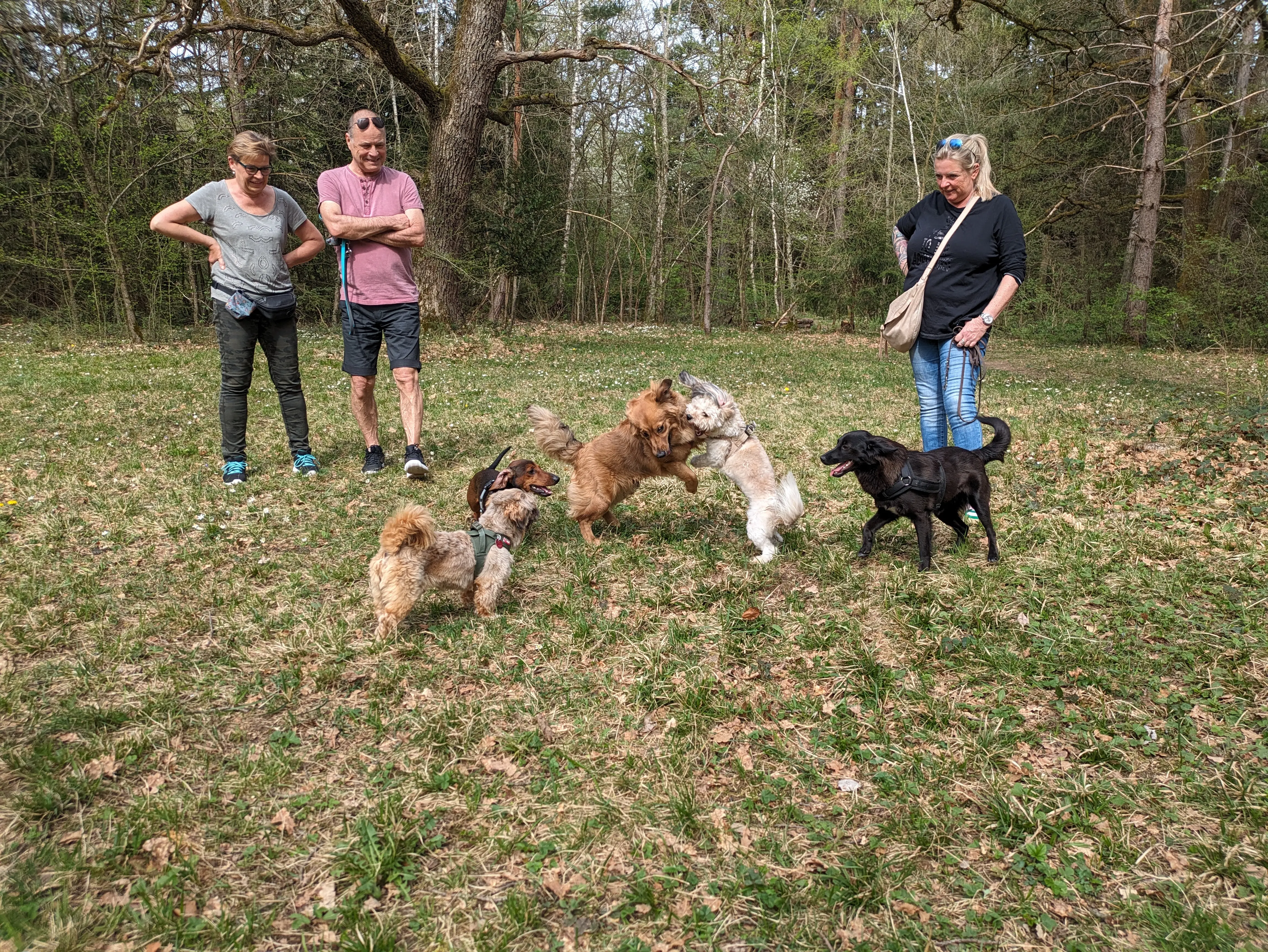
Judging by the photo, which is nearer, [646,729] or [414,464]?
[646,729]

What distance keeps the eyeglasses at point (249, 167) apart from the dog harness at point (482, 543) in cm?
462

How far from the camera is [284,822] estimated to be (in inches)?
122

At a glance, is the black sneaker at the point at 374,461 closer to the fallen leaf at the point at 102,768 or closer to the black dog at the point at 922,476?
the fallen leaf at the point at 102,768

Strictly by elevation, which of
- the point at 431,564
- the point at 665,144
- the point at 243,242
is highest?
the point at 665,144

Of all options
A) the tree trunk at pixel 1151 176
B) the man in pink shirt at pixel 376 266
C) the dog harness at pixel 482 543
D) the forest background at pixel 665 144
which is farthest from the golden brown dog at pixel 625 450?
the tree trunk at pixel 1151 176

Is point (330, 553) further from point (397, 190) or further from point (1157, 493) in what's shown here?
point (1157, 493)

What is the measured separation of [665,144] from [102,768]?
31.1 meters

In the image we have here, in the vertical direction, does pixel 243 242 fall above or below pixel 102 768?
above

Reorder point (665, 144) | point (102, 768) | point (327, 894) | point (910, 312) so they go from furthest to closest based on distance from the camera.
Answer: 1. point (665, 144)
2. point (910, 312)
3. point (102, 768)
4. point (327, 894)

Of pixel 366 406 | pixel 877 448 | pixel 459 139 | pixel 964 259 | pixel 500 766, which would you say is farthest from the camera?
pixel 459 139

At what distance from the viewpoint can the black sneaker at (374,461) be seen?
26.5 feet

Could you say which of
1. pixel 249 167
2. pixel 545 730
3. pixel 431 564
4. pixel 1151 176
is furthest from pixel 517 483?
pixel 1151 176

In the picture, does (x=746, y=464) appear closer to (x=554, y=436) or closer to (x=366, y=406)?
(x=554, y=436)

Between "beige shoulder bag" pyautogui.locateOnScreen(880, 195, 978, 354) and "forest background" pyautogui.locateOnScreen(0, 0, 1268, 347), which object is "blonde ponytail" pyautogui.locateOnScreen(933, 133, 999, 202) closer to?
"beige shoulder bag" pyautogui.locateOnScreen(880, 195, 978, 354)
